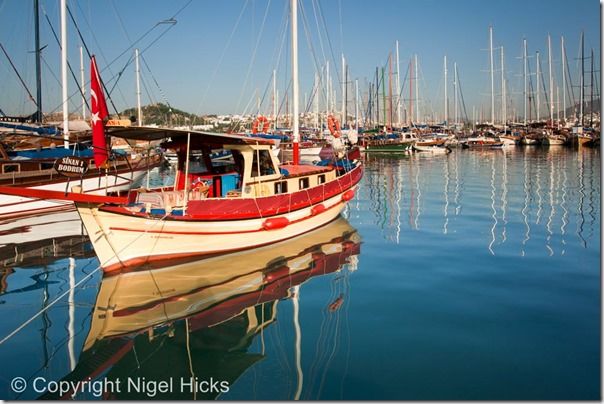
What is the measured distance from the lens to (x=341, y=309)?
884 cm

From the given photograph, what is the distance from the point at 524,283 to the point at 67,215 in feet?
57.7

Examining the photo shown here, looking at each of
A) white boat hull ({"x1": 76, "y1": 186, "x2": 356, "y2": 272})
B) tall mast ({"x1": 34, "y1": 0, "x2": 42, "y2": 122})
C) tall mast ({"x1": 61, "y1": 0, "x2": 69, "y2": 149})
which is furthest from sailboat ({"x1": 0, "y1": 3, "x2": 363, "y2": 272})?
tall mast ({"x1": 34, "y1": 0, "x2": 42, "y2": 122})

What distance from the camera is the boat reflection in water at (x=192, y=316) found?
6.62m

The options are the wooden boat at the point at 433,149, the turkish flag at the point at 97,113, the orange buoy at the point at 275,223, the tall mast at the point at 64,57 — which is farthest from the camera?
the wooden boat at the point at 433,149

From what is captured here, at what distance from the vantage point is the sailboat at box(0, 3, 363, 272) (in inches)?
428

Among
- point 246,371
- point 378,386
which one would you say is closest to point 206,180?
point 246,371

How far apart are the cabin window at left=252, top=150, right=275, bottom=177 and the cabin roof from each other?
12.8 inches

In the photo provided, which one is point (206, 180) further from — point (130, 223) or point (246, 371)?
point (246, 371)

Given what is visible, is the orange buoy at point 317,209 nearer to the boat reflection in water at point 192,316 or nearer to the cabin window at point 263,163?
the boat reflection in water at point 192,316

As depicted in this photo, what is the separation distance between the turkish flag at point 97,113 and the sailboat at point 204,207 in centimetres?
60

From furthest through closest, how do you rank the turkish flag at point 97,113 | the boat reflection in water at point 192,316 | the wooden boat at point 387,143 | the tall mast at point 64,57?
the wooden boat at point 387,143, the tall mast at point 64,57, the turkish flag at point 97,113, the boat reflection in water at point 192,316

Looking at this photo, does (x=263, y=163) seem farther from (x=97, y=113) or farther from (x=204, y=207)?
(x=97, y=113)

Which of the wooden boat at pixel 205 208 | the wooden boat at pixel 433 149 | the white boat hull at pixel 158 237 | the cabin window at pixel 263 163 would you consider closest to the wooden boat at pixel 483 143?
the wooden boat at pixel 433 149

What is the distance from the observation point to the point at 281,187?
14391 mm
